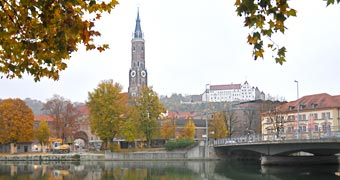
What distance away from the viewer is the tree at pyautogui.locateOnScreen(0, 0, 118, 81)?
24.0ft

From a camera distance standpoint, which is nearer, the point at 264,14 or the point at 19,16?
the point at 264,14

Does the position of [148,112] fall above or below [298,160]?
above

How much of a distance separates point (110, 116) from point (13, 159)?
19.1m

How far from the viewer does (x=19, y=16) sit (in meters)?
8.51

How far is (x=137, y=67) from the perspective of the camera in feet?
486

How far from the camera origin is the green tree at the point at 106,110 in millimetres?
70062

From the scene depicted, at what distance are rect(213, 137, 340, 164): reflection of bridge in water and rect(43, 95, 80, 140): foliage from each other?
3235cm

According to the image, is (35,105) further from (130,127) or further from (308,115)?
(308,115)

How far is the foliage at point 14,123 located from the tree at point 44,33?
72191mm

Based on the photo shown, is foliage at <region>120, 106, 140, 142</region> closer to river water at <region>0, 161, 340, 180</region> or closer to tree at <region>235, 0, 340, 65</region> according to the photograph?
river water at <region>0, 161, 340, 180</region>

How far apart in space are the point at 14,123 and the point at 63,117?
1205 cm

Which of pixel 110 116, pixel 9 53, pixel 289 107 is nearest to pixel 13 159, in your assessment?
pixel 110 116

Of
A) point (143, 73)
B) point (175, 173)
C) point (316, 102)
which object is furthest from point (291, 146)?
point (143, 73)

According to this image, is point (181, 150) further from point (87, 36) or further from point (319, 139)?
point (87, 36)
